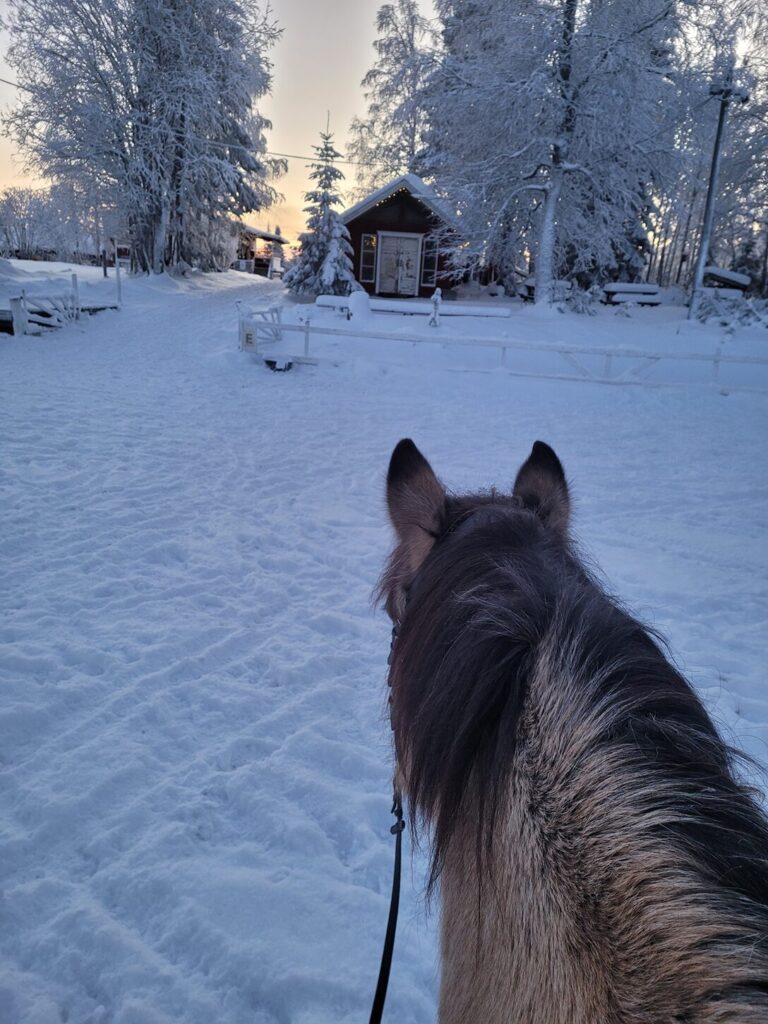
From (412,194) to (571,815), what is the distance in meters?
24.1

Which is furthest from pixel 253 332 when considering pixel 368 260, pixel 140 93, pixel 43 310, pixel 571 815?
pixel 140 93

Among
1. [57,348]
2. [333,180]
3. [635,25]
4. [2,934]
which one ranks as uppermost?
[635,25]

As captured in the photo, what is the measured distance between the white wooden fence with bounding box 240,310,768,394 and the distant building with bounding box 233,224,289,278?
29059mm

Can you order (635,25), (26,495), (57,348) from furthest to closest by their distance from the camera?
(635,25) < (57,348) < (26,495)

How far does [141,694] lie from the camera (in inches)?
116

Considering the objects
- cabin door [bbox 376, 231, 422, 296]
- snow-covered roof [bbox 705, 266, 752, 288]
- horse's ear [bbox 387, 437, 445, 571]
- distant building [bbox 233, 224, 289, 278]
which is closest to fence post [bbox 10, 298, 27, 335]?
cabin door [bbox 376, 231, 422, 296]

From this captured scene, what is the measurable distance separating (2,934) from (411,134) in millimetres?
35676

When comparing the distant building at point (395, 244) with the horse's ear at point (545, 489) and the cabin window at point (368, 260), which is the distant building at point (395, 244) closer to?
the cabin window at point (368, 260)

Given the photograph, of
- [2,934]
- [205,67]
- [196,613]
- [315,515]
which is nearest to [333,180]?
[205,67]

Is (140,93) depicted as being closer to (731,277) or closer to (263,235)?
(731,277)

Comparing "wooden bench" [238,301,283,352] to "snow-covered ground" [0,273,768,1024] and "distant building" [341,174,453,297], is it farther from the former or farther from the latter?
"distant building" [341,174,453,297]

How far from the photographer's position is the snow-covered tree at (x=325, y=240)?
21.3 metres

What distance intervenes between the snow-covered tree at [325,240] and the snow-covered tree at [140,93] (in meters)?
5.17

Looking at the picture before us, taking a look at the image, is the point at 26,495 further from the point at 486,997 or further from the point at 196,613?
the point at 486,997
